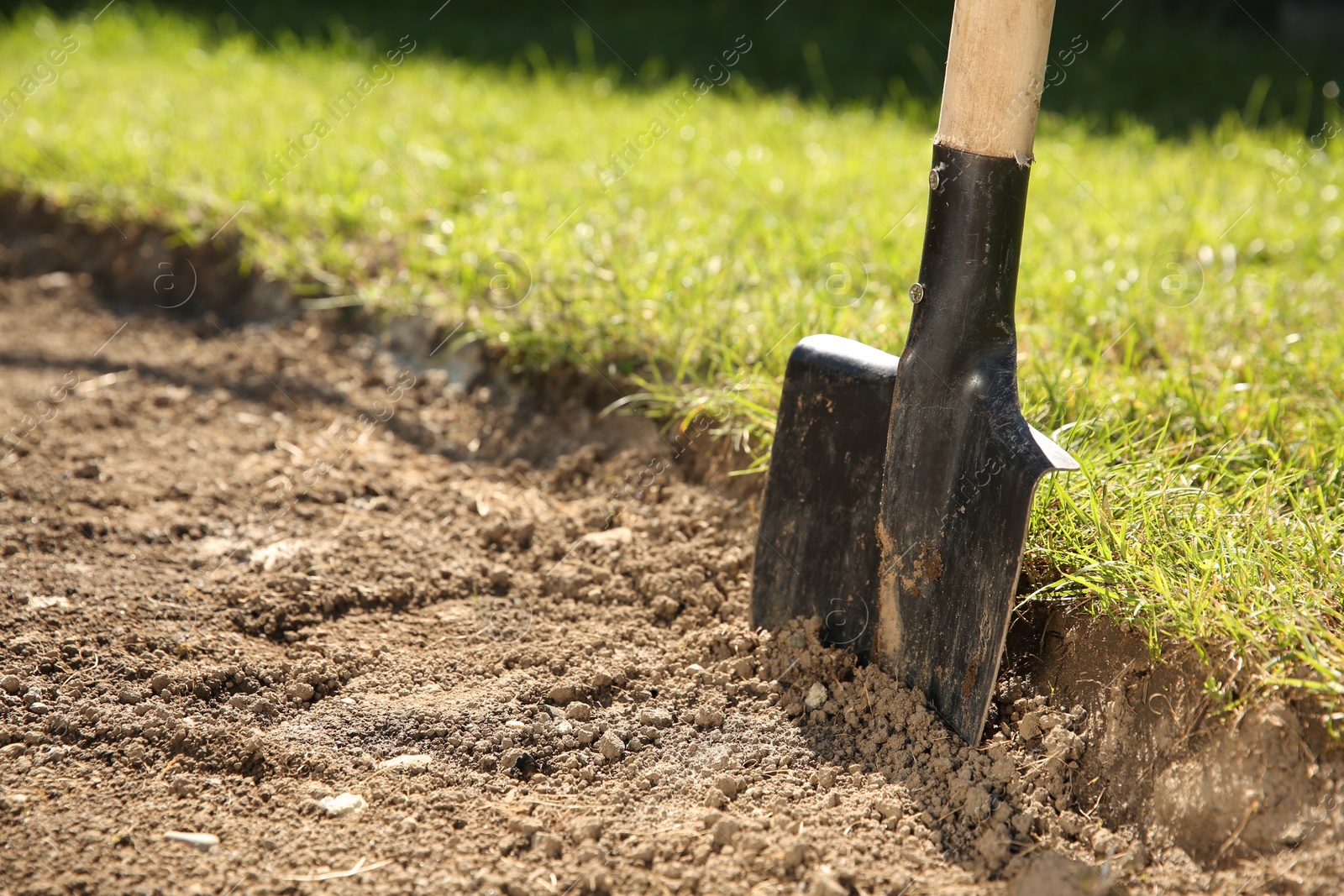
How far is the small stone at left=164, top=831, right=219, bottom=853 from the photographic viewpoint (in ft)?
5.32

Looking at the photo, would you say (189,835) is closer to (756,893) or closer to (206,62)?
(756,893)

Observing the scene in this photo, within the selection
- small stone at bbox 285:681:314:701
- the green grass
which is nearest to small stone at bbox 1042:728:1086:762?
the green grass

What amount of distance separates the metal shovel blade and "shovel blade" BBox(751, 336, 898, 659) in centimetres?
8

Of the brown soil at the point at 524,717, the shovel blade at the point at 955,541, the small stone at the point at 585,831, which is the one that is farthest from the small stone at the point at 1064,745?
the small stone at the point at 585,831

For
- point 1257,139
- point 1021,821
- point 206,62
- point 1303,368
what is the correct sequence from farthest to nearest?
point 206,62, point 1257,139, point 1303,368, point 1021,821

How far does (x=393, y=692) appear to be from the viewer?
6.59ft

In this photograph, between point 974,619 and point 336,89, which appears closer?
point 974,619

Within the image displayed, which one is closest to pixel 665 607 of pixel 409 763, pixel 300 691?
pixel 409 763

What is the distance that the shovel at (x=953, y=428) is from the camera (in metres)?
1.74

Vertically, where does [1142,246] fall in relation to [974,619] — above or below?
above

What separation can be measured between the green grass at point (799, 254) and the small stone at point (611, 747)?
838mm

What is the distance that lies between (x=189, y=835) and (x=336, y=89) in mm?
4482

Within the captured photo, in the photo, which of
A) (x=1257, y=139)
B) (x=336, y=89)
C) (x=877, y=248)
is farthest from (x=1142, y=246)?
(x=336, y=89)

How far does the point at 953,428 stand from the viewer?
1.82 metres
